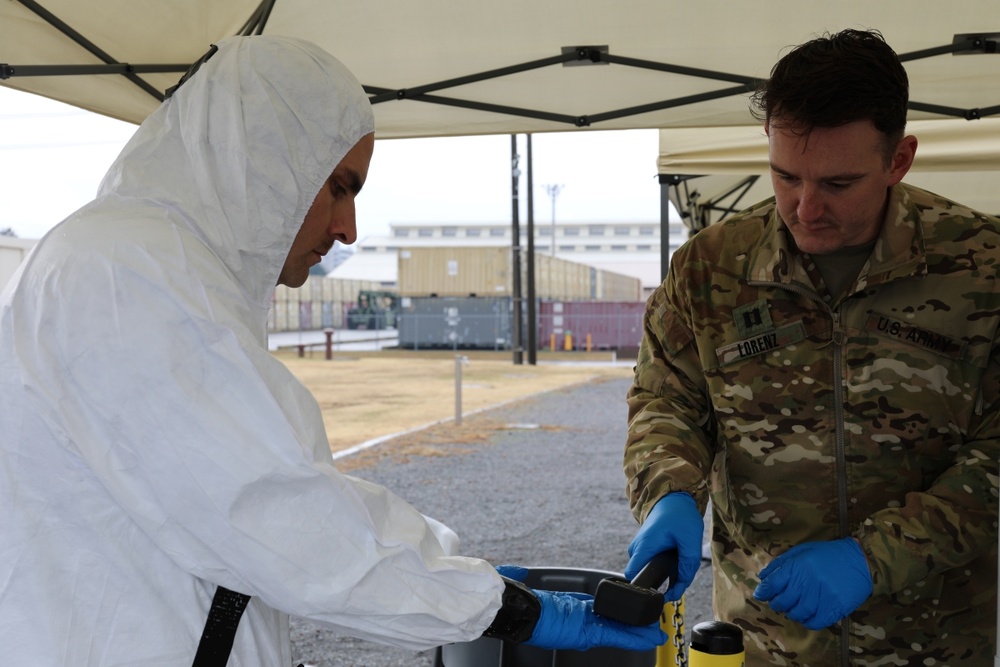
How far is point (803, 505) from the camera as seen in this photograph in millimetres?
1934

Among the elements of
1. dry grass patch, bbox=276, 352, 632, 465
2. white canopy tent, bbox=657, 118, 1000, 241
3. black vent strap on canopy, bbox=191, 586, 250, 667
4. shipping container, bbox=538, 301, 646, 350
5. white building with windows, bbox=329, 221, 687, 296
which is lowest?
dry grass patch, bbox=276, 352, 632, 465

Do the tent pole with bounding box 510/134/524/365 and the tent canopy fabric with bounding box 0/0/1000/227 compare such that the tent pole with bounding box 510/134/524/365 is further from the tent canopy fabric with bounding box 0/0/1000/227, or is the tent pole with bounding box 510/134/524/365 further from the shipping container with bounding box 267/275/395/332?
the tent canopy fabric with bounding box 0/0/1000/227

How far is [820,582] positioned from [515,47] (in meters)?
2.42

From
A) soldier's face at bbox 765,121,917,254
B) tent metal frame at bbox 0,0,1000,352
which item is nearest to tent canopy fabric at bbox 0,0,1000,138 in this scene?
tent metal frame at bbox 0,0,1000,352

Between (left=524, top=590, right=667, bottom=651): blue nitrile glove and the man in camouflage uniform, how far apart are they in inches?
5.0

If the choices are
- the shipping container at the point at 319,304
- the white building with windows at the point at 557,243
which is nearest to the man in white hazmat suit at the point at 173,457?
the shipping container at the point at 319,304

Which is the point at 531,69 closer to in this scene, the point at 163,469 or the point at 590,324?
the point at 163,469

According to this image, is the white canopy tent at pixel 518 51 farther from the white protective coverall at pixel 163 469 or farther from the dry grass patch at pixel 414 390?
the dry grass patch at pixel 414 390

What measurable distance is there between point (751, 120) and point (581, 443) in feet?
25.4

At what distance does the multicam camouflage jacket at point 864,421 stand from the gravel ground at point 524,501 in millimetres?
2602

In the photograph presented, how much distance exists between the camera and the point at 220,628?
4.41 feet

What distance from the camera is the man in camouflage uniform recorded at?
1.71 m

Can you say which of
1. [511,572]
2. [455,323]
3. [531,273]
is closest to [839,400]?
[511,572]

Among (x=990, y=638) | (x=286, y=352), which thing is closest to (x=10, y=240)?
(x=990, y=638)
